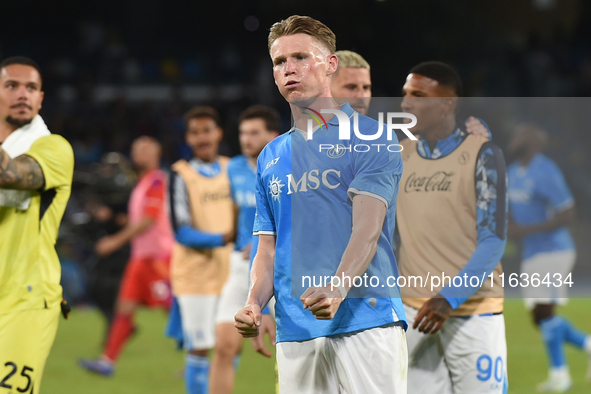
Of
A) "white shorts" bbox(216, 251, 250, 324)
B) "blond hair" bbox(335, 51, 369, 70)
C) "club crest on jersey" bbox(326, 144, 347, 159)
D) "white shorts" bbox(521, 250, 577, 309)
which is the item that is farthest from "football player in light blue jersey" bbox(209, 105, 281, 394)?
"white shorts" bbox(521, 250, 577, 309)

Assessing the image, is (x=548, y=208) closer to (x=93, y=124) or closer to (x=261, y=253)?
(x=261, y=253)

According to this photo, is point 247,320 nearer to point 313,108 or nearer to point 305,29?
point 313,108

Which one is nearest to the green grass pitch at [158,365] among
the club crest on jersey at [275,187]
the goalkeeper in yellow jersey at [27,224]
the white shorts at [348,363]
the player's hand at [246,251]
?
the player's hand at [246,251]

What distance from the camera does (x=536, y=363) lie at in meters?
7.81

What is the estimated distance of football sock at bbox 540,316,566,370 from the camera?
263 inches

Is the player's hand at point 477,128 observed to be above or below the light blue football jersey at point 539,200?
below

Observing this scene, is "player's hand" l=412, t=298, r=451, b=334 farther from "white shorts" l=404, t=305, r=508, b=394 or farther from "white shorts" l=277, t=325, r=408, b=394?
"white shorts" l=277, t=325, r=408, b=394

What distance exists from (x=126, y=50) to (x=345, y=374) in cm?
1714

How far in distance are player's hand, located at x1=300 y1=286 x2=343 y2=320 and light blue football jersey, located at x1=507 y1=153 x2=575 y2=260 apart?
17.1 ft

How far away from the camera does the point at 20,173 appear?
10.6ft

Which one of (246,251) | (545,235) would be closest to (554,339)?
(545,235)

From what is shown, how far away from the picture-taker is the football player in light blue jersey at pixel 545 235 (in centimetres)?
671

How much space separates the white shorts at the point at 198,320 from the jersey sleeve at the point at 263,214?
3050mm

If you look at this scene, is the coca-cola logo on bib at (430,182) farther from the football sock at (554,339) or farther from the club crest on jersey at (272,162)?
the football sock at (554,339)
